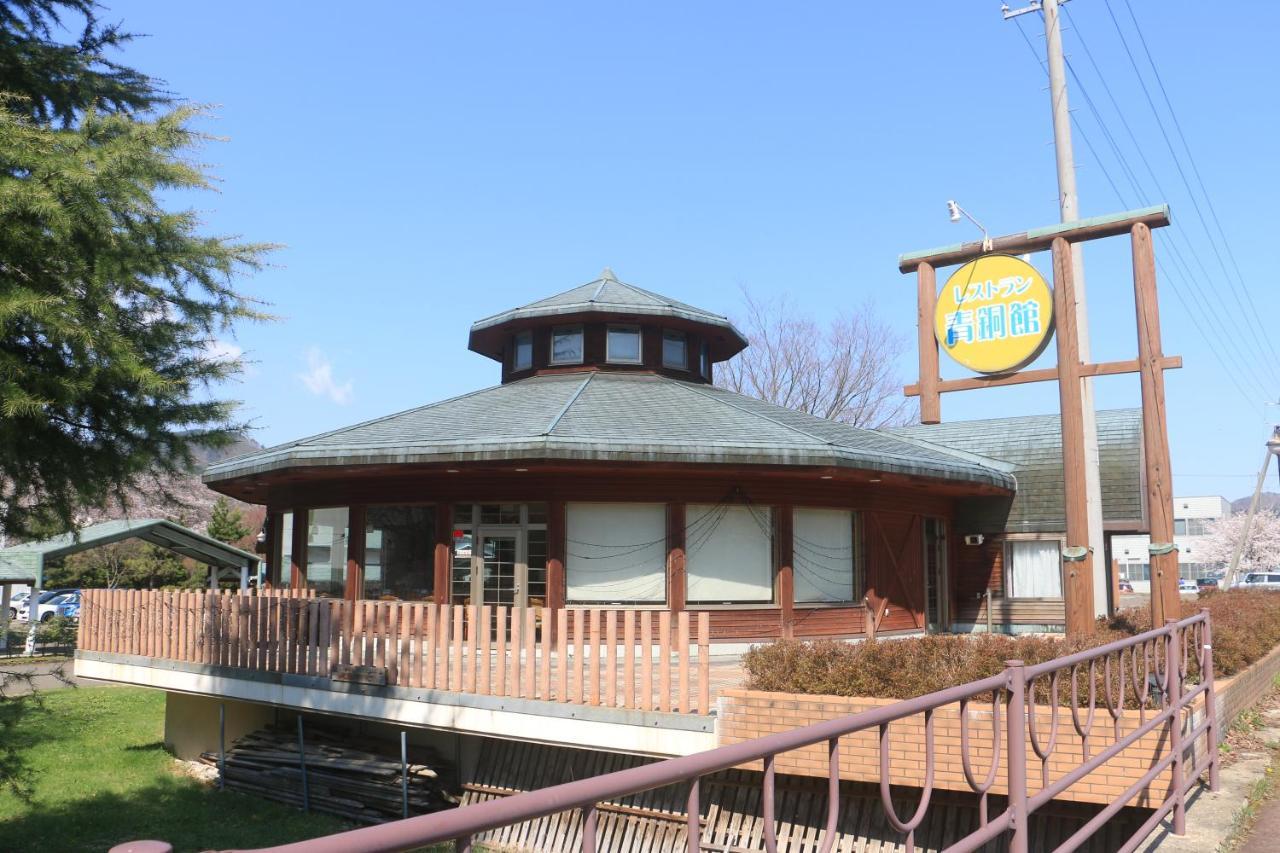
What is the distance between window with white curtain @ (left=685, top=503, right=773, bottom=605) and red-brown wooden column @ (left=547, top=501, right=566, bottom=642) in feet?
6.43

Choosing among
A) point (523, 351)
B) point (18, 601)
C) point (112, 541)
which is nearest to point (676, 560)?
point (523, 351)

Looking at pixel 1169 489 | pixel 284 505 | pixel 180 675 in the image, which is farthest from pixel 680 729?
pixel 284 505

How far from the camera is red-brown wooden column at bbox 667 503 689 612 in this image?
634 inches

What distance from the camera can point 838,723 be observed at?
2.94 meters

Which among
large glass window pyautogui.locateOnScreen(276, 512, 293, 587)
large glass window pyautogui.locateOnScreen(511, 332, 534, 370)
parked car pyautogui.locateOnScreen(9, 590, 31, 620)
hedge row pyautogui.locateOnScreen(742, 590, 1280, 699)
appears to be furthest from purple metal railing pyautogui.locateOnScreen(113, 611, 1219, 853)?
parked car pyautogui.locateOnScreen(9, 590, 31, 620)

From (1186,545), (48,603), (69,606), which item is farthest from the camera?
(1186,545)

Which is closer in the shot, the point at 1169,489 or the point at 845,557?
the point at 1169,489

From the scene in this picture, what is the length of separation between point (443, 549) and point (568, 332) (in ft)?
19.6

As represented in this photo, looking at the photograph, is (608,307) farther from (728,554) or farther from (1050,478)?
(1050,478)

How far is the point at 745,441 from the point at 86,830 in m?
10.4

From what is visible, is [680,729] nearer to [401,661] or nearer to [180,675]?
[401,661]

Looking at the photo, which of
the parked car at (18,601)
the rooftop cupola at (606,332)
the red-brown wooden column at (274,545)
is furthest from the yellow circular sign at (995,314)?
the parked car at (18,601)

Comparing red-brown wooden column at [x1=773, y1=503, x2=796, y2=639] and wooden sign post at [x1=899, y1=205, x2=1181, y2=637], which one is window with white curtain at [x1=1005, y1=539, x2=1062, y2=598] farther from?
wooden sign post at [x1=899, y1=205, x2=1181, y2=637]

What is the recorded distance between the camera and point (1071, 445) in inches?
476
